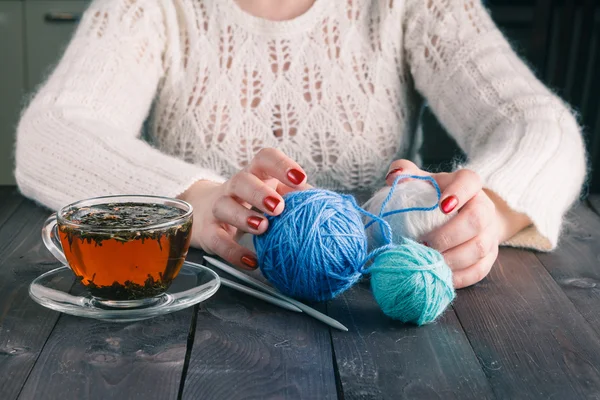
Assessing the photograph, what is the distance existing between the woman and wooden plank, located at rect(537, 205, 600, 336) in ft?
0.13

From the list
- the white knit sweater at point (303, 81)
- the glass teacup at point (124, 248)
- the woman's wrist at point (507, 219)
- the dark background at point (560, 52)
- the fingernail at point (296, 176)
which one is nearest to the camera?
the glass teacup at point (124, 248)

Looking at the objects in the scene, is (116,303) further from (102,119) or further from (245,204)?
(102,119)

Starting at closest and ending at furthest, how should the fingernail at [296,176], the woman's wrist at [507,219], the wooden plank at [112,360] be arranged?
the wooden plank at [112,360] < the fingernail at [296,176] < the woman's wrist at [507,219]

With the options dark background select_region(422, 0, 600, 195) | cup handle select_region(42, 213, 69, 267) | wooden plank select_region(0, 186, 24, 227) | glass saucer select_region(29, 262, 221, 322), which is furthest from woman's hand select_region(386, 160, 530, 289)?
dark background select_region(422, 0, 600, 195)

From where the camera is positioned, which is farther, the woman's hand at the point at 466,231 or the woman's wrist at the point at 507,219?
the woman's wrist at the point at 507,219

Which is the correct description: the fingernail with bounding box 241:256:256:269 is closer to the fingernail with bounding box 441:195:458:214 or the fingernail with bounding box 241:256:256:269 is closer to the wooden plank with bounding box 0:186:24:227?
the fingernail with bounding box 441:195:458:214

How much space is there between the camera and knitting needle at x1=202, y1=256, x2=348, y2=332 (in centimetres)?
64

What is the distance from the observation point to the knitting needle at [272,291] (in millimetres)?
636

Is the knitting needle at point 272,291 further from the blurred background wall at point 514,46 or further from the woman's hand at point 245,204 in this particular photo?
the blurred background wall at point 514,46

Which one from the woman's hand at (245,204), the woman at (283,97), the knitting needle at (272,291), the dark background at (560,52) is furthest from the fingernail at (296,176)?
the dark background at (560,52)

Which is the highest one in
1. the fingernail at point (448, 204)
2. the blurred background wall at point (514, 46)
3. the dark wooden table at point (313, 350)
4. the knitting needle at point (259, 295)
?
the fingernail at point (448, 204)

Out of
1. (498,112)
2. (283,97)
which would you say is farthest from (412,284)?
(283,97)

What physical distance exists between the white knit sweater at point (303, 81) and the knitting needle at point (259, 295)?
1.45 ft

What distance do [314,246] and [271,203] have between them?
0.07m
